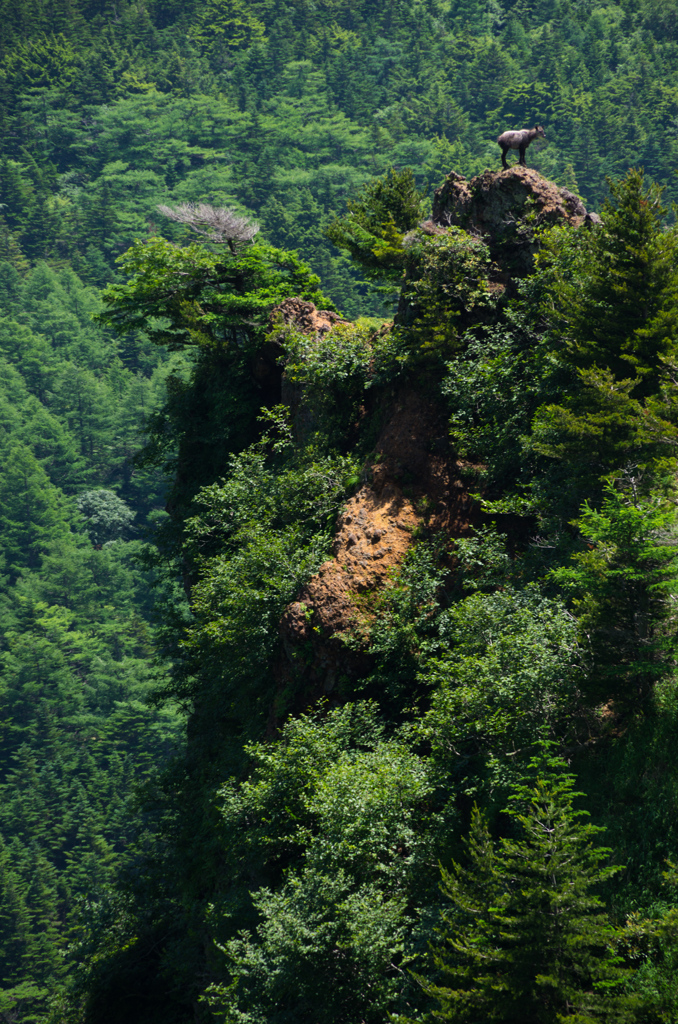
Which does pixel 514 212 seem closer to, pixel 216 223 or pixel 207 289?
pixel 216 223

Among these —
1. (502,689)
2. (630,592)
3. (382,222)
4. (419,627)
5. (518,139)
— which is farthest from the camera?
(382,222)

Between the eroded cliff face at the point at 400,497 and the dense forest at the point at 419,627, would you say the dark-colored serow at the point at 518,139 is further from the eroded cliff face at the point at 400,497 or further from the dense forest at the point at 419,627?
the dense forest at the point at 419,627

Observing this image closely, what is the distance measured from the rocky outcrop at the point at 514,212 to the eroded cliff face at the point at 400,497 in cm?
2

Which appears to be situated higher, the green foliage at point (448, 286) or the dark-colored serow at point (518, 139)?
the dark-colored serow at point (518, 139)

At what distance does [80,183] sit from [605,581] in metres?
128

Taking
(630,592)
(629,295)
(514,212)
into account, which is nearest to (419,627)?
(630,592)

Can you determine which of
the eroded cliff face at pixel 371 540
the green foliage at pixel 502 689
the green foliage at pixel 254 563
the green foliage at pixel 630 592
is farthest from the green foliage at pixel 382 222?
the green foliage at pixel 630 592

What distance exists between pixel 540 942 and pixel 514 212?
14.8m

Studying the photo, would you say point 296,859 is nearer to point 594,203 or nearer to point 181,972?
point 181,972

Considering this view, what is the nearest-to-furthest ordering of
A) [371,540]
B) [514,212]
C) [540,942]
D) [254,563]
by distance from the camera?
[540,942], [371,540], [254,563], [514,212]

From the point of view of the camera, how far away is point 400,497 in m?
17.6

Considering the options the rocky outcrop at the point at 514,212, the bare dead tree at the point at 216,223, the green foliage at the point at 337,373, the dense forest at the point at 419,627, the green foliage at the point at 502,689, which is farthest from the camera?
the bare dead tree at the point at 216,223

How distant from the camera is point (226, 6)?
140125 mm

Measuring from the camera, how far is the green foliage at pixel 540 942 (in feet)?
28.2
